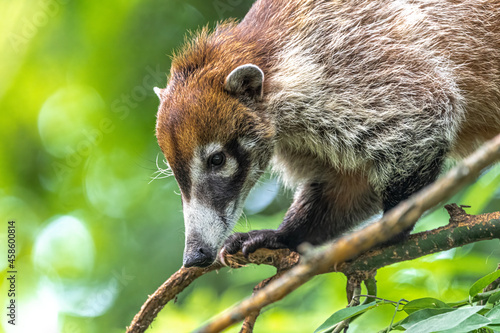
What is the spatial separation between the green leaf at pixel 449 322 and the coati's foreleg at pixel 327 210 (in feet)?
7.46

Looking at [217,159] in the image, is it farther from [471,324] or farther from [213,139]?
[471,324]

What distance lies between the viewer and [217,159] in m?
3.40

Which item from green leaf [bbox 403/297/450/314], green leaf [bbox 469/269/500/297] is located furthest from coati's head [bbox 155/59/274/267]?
green leaf [bbox 469/269/500/297]

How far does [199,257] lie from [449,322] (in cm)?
166

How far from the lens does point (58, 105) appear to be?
6.03 meters

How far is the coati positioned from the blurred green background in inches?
62.1

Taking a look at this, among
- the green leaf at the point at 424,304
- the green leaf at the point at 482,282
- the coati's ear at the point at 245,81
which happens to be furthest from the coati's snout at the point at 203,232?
the green leaf at the point at 482,282

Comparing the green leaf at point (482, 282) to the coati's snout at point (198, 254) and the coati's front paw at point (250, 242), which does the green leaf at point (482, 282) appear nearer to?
the coati's snout at point (198, 254)

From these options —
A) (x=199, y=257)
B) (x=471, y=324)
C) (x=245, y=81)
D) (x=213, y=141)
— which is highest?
(x=245, y=81)

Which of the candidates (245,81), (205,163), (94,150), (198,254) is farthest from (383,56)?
(94,150)

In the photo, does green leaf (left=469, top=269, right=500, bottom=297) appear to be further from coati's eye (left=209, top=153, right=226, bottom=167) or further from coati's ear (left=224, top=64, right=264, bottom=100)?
coati's ear (left=224, top=64, right=264, bottom=100)

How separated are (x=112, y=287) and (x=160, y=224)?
85cm

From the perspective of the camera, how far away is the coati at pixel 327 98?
341 centimetres

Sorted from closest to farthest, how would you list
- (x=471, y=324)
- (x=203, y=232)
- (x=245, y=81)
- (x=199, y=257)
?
(x=471, y=324), (x=199, y=257), (x=203, y=232), (x=245, y=81)
